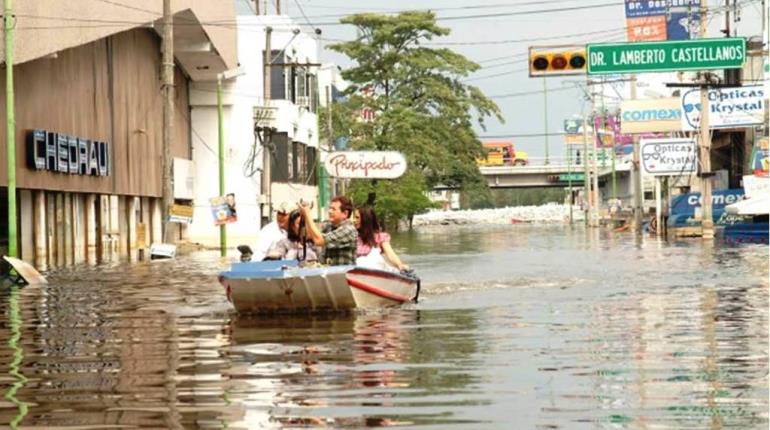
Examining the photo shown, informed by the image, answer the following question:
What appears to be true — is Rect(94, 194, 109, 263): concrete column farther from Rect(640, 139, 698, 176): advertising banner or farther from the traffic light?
Rect(640, 139, 698, 176): advertising banner

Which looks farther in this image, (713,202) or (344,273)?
(713,202)

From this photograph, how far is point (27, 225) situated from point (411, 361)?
32.8m

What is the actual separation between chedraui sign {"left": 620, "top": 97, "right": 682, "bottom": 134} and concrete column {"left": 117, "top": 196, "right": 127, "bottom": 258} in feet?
119

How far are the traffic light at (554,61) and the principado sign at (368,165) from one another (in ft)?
12.1

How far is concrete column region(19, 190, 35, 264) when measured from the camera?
44.6 m

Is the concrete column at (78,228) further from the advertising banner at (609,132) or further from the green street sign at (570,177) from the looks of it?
the green street sign at (570,177)

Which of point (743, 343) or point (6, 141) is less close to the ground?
point (6, 141)

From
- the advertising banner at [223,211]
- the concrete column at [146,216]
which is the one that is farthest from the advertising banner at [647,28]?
the advertising banner at [223,211]

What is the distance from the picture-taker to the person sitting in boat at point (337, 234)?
2095 cm

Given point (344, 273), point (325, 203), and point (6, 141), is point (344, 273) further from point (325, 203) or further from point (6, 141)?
point (325, 203)

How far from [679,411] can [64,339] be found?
9.34m

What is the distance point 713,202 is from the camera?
68.8 meters

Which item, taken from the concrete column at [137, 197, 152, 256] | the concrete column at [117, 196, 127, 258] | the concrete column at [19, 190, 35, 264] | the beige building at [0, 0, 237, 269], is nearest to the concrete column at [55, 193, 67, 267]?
the beige building at [0, 0, 237, 269]

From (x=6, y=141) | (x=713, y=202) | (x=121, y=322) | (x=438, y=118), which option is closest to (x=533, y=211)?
(x=438, y=118)
